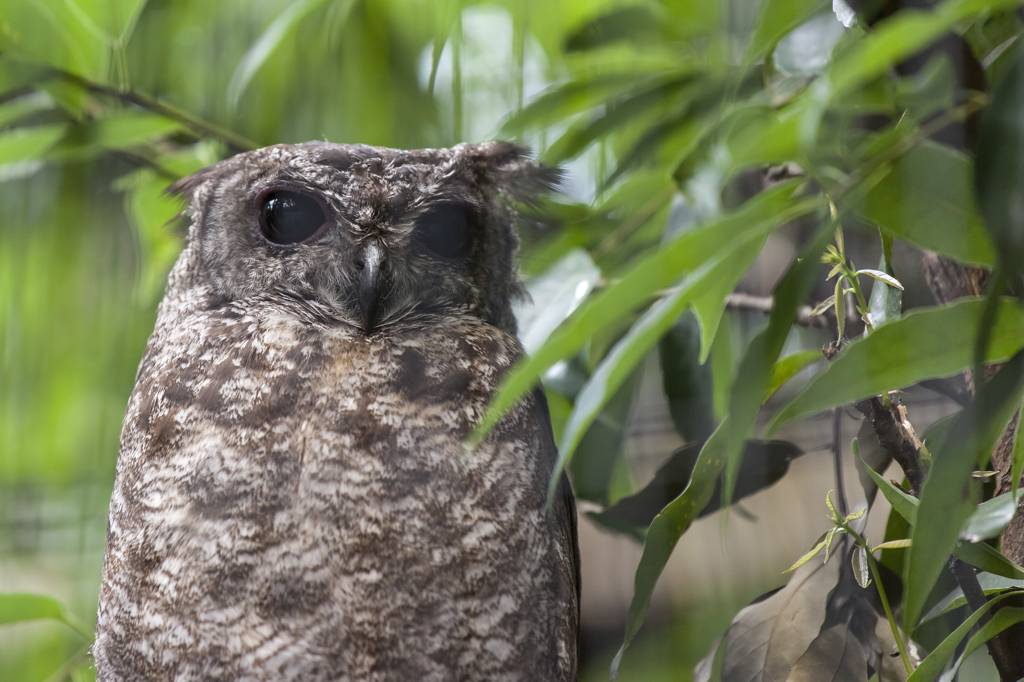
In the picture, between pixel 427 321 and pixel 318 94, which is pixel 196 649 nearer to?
pixel 427 321

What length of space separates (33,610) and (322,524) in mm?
353

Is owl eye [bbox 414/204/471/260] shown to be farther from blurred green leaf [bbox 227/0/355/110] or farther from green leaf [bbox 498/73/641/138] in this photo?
blurred green leaf [bbox 227/0/355/110]

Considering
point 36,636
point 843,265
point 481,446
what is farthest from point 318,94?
point 36,636

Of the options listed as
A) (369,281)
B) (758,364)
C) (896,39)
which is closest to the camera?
(896,39)

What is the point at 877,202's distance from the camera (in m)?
0.55

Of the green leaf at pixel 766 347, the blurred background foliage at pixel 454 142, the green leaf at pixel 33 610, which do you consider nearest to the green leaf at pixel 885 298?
the blurred background foliage at pixel 454 142

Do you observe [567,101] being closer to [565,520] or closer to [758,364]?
[758,364]

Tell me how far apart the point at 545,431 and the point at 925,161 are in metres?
0.45

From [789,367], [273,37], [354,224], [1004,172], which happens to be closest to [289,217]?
[354,224]

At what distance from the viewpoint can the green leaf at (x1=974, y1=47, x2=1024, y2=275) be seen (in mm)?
458

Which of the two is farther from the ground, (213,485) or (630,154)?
(630,154)

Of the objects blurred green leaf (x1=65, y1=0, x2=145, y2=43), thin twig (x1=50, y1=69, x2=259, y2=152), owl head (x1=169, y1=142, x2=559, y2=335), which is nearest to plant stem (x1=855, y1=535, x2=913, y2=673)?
owl head (x1=169, y1=142, x2=559, y2=335)

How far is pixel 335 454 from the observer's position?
701 mm

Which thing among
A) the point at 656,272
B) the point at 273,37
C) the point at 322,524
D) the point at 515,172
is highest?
the point at 273,37
